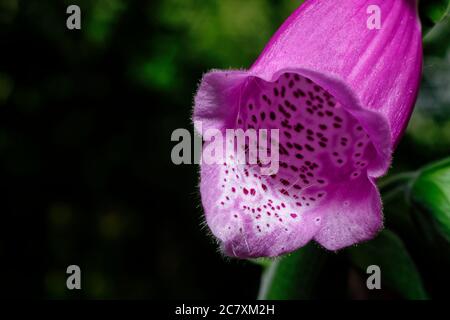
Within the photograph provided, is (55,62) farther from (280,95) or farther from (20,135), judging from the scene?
(280,95)

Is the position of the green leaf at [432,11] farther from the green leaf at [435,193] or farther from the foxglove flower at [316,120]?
the green leaf at [435,193]

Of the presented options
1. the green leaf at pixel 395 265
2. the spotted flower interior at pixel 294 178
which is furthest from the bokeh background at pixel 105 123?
the spotted flower interior at pixel 294 178

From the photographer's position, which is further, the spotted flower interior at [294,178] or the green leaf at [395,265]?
the green leaf at [395,265]

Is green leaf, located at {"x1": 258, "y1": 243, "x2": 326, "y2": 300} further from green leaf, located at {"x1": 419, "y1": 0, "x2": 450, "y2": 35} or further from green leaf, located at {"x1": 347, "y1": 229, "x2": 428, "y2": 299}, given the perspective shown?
green leaf, located at {"x1": 419, "y1": 0, "x2": 450, "y2": 35}

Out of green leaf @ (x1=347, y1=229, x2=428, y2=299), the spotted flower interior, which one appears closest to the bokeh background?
green leaf @ (x1=347, y1=229, x2=428, y2=299)

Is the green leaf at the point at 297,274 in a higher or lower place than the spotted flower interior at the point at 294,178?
lower
